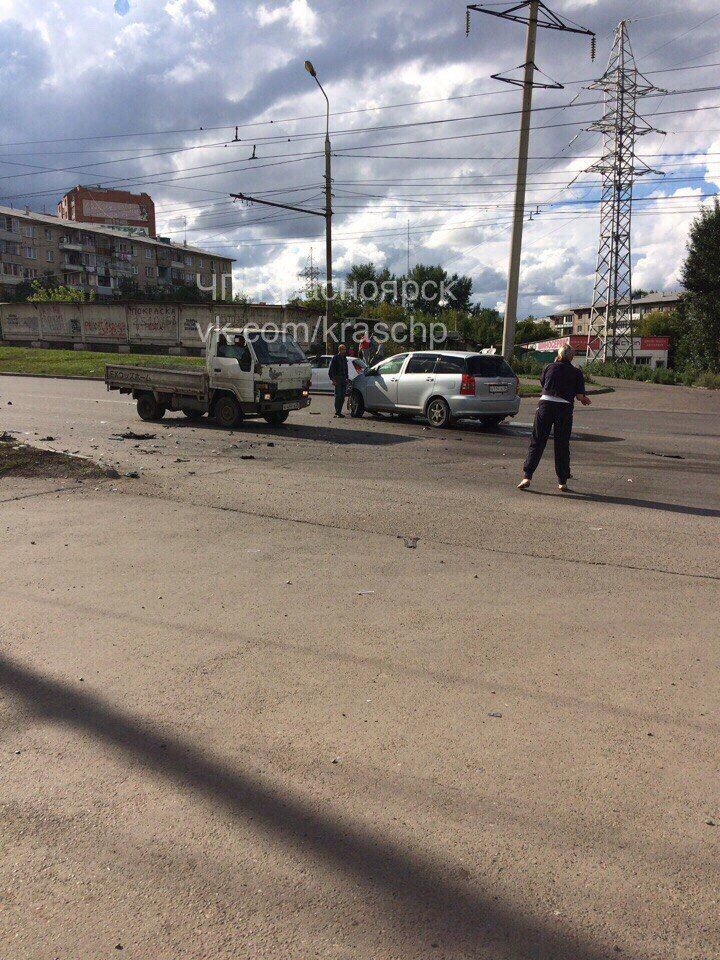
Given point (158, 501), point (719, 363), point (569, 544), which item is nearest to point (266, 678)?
point (569, 544)

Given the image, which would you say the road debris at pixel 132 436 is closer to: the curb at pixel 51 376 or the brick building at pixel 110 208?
the curb at pixel 51 376

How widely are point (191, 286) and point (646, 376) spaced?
239 ft

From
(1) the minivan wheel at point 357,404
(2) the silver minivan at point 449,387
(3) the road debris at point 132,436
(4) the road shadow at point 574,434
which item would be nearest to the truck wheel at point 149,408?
(3) the road debris at point 132,436

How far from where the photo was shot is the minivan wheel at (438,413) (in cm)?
1567

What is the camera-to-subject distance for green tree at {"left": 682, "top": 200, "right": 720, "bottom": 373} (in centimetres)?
4388

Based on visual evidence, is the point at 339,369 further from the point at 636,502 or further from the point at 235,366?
the point at 636,502

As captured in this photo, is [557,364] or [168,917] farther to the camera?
[557,364]

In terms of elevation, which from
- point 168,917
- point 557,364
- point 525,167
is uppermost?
point 525,167

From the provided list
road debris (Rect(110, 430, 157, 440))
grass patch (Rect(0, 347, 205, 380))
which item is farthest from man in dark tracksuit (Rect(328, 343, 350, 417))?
grass patch (Rect(0, 347, 205, 380))

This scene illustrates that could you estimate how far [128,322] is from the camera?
45.7m

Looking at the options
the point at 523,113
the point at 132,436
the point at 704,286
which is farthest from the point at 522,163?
the point at 704,286

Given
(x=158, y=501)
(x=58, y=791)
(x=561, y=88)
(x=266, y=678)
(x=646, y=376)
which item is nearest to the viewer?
(x=58, y=791)

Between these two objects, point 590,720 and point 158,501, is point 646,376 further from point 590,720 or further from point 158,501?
point 590,720

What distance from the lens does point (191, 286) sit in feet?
323
